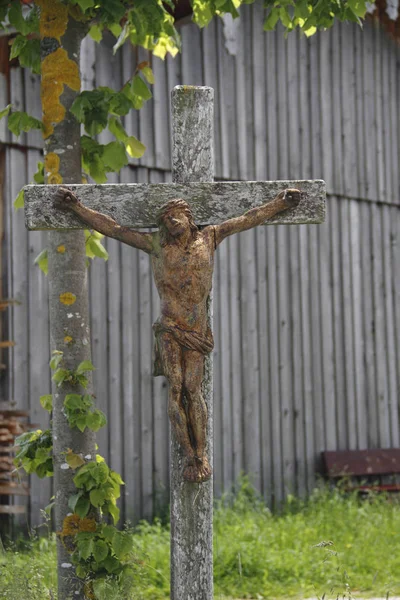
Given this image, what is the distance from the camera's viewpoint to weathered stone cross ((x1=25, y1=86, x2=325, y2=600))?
447cm

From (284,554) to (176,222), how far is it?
429 centimetres

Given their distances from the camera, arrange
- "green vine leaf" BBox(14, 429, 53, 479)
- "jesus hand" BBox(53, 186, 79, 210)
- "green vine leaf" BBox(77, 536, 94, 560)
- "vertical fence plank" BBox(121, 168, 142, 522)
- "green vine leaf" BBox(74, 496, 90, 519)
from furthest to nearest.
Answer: "vertical fence plank" BBox(121, 168, 142, 522)
"green vine leaf" BBox(14, 429, 53, 479)
"green vine leaf" BBox(74, 496, 90, 519)
"green vine leaf" BBox(77, 536, 94, 560)
"jesus hand" BBox(53, 186, 79, 210)

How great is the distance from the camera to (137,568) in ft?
18.0

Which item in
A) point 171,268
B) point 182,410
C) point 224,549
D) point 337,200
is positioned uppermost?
point 337,200

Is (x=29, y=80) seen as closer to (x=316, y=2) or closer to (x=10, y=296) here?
(x=10, y=296)

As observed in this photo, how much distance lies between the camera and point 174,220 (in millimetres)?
4484

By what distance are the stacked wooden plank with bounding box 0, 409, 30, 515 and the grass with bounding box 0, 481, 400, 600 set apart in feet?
1.26

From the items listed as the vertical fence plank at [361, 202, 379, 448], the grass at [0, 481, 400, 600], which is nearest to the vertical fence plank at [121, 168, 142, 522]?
the grass at [0, 481, 400, 600]

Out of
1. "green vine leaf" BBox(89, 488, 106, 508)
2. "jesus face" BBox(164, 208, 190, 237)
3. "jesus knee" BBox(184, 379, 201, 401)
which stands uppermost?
"jesus face" BBox(164, 208, 190, 237)

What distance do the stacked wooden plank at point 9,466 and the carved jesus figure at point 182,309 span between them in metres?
4.25

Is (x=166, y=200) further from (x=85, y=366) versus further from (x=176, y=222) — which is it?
(x=85, y=366)

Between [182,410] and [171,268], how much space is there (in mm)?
641

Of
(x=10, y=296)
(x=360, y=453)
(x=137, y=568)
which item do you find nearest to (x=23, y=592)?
(x=137, y=568)

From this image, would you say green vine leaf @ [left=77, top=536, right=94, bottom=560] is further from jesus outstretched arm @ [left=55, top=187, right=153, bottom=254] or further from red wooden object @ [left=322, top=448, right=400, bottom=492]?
red wooden object @ [left=322, top=448, right=400, bottom=492]
